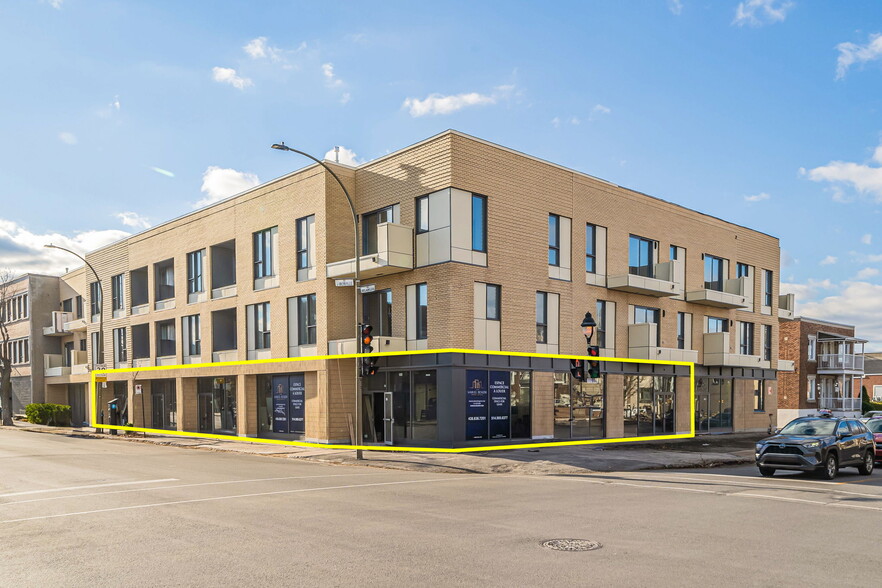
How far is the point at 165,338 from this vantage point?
41625mm

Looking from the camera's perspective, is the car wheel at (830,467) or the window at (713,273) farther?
the window at (713,273)

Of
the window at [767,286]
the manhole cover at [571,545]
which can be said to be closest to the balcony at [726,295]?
the window at [767,286]

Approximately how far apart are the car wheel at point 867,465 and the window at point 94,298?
44.4 meters

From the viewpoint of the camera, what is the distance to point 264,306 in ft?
110

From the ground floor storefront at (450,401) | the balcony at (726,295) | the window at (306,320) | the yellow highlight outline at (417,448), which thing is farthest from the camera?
the balcony at (726,295)

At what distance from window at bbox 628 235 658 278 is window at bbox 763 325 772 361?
13243mm

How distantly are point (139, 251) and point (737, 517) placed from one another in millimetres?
39038

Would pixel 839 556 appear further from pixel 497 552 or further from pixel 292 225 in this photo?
pixel 292 225

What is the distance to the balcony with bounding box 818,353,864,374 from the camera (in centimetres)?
5753

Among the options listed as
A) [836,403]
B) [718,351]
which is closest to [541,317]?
[718,351]

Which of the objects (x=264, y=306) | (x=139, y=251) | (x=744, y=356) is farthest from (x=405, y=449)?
(x=139, y=251)

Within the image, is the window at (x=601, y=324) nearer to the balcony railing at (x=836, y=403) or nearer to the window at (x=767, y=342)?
the window at (x=767, y=342)

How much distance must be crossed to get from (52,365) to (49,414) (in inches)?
245

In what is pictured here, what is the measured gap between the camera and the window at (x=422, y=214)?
27.1 m
